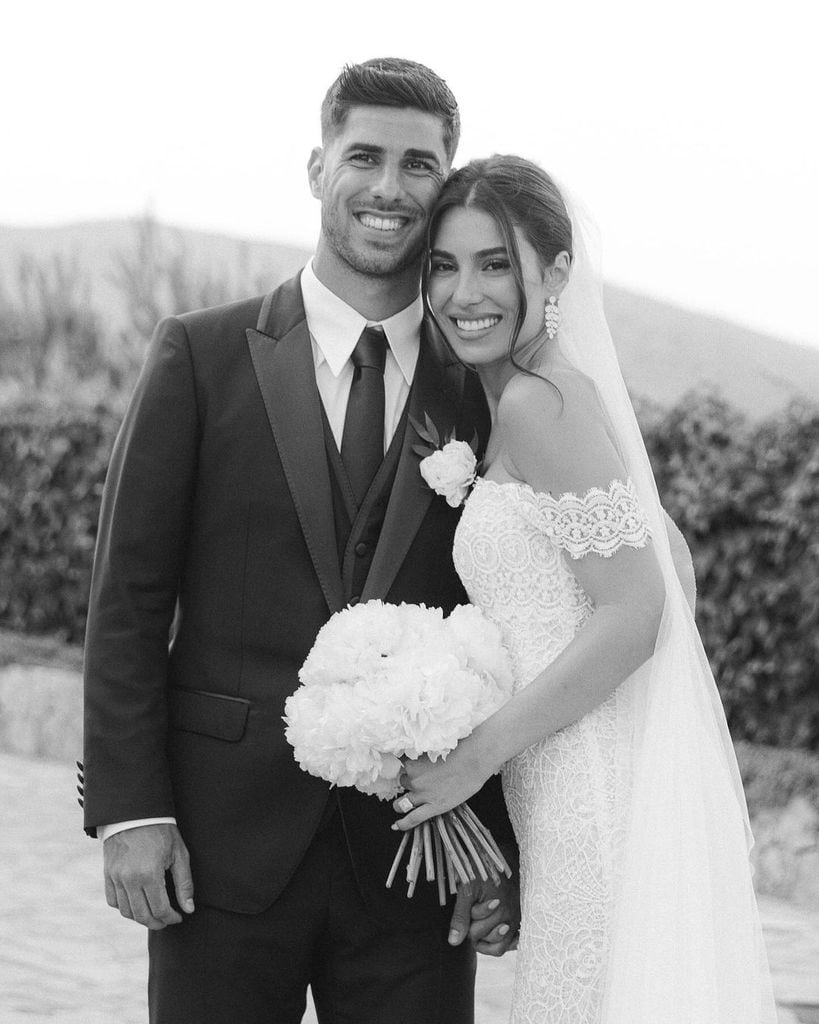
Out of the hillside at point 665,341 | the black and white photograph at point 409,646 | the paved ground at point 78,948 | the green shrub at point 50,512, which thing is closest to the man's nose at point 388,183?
the black and white photograph at point 409,646

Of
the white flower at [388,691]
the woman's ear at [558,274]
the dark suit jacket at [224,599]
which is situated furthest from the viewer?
the woman's ear at [558,274]

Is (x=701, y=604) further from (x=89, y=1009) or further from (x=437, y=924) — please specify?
(x=437, y=924)

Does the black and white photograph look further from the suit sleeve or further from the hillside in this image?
the hillside

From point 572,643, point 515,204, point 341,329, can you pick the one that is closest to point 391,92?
point 515,204

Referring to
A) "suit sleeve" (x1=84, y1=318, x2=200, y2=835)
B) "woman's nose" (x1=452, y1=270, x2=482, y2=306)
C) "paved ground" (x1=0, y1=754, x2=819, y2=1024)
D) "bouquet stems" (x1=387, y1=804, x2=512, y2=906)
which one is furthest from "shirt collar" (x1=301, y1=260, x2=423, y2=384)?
"paved ground" (x1=0, y1=754, x2=819, y2=1024)

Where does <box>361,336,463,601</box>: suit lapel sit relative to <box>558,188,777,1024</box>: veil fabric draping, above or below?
above

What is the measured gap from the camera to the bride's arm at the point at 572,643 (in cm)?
255

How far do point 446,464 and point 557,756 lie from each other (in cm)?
62

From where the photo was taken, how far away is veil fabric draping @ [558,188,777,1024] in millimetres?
2510

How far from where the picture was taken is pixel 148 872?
267cm

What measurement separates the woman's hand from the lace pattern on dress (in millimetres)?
421

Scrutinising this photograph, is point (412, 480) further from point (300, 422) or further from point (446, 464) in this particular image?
point (300, 422)

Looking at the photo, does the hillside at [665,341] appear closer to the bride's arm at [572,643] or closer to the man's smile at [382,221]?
the man's smile at [382,221]

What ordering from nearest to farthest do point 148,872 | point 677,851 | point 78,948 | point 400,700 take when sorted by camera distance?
point 400,700 < point 677,851 < point 148,872 < point 78,948
